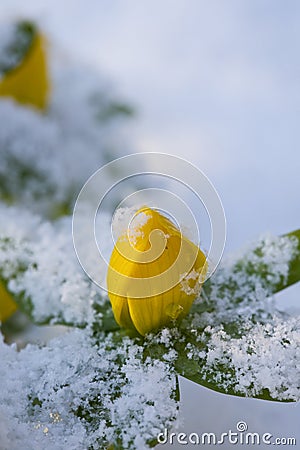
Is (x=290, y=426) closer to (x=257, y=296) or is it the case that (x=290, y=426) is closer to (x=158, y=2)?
(x=257, y=296)

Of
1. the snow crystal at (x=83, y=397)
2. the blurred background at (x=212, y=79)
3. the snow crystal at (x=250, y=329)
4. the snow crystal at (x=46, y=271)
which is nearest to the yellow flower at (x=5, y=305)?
the snow crystal at (x=46, y=271)

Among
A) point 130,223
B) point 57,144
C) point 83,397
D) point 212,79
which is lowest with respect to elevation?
point 83,397

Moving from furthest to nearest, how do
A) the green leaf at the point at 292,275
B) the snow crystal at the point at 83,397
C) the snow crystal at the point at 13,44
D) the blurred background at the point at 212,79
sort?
the blurred background at the point at 212,79
the snow crystal at the point at 13,44
the green leaf at the point at 292,275
the snow crystal at the point at 83,397

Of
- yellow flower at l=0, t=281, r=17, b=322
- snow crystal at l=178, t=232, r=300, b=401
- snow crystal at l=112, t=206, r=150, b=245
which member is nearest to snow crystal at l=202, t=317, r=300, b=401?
snow crystal at l=178, t=232, r=300, b=401

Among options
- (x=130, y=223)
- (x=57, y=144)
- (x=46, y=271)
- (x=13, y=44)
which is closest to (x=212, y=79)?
(x=57, y=144)

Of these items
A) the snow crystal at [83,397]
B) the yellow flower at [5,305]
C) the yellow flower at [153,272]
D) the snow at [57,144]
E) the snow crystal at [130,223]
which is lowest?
the snow crystal at [83,397]

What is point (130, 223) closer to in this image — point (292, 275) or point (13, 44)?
point (292, 275)

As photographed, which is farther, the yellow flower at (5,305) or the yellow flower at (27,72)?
the yellow flower at (27,72)

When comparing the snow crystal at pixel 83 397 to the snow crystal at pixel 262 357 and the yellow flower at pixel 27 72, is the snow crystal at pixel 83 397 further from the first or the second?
the yellow flower at pixel 27 72
